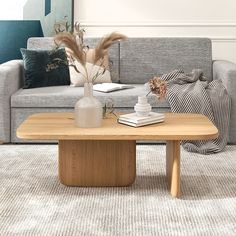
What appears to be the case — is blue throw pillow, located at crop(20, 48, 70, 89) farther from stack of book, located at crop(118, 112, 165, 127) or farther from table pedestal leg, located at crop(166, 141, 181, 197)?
table pedestal leg, located at crop(166, 141, 181, 197)

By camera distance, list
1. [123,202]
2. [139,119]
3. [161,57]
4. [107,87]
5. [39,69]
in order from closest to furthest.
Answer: [123,202] → [139,119] → [107,87] → [39,69] → [161,57]

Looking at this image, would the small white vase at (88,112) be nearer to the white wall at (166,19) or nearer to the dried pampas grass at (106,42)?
the dried pampas grass at (106,42)

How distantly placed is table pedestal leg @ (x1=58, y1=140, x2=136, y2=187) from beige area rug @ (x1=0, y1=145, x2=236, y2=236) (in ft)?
0.17

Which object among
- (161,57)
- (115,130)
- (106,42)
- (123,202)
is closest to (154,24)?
(161,57)

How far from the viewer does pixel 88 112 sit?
8.98ft

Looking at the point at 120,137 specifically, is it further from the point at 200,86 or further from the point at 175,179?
the point at 200,86

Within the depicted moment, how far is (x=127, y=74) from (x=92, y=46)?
38cm

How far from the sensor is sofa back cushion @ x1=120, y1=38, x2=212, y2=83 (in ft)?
14.4

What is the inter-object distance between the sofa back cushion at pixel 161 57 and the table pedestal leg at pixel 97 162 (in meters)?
1.65

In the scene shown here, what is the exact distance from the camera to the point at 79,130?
8.73 feet

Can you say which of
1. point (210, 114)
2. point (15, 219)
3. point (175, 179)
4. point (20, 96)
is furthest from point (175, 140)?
point (20, 96)

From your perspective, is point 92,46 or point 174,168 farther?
point 92,46

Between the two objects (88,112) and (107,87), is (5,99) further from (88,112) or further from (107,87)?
(88,112)

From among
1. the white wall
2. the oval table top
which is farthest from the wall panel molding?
the oval table top
